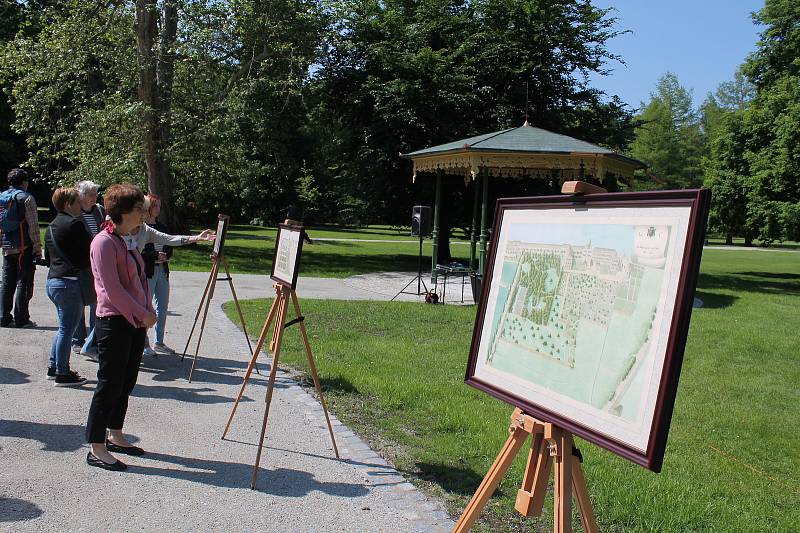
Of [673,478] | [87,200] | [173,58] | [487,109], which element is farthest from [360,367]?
[487,109]

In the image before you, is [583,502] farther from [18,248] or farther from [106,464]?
[18,248]

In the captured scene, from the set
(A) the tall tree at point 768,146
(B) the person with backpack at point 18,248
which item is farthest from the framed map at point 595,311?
(A) the tall tree at point 768,146

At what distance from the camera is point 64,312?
6.80m

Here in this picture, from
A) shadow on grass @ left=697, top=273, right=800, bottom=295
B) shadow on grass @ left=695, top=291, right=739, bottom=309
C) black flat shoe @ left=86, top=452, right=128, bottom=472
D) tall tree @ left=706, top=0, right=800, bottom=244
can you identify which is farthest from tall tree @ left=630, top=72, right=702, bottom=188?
black flat shoe @ left=86, top=452, right=128, bottom=472

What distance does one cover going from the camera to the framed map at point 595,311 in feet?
8.02

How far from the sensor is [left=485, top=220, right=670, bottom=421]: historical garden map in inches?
101

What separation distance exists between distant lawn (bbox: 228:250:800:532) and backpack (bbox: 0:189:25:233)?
3.57m

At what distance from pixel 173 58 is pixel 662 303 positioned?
70.6 ft

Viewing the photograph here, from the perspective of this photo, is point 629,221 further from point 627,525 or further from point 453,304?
point 453,304

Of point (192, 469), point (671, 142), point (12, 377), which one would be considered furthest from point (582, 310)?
point (671, 142)

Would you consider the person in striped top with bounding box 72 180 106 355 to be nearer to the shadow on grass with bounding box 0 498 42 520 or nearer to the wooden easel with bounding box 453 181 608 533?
the shadow on grass with bounding box 0 498 42 520

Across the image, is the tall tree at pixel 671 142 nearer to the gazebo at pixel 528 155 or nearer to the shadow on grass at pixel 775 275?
the shadow on grass at pixel 775 275

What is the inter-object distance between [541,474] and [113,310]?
126 inches

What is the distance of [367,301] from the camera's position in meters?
14.4
